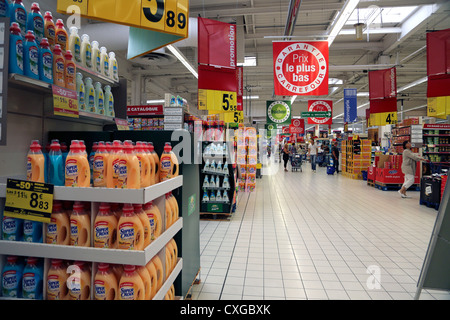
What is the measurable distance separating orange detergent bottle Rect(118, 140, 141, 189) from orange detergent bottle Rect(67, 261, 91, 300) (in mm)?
533

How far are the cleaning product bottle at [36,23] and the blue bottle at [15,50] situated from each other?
0.72 ft

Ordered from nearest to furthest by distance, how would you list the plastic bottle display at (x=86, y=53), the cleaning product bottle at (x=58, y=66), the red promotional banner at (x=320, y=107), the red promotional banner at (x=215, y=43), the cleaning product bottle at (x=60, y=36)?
the cleaning product bottle at (x=58, y=66)
the cleaning product bottle at (x=60, y=36)
the plastic bottle display at (x=86, y=53)
the red promotional banner at (x=215, y=43)
the red promotional banner at (x=320, y=107)

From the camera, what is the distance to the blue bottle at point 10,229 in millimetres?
1768

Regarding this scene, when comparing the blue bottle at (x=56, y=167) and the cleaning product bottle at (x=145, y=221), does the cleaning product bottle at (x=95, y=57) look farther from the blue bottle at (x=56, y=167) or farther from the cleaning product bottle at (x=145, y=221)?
the cleaning product bottle at (x=145, y=221)

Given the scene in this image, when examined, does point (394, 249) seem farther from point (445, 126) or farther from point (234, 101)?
point (445, 126)

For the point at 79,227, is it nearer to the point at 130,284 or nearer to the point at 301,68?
the point at 130,284

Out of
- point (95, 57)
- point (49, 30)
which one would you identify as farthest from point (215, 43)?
point (49, 30)

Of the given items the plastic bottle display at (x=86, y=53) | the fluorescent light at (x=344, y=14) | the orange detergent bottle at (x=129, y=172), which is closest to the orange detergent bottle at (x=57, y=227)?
the orange detergent bottle at (x=129, y=172)

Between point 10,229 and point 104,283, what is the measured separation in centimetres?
71

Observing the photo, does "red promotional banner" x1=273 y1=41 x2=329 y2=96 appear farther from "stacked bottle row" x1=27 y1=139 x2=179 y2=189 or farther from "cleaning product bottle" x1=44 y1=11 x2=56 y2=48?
"stacked bottle row" x1=27 y1=139 x2=179 y2=189

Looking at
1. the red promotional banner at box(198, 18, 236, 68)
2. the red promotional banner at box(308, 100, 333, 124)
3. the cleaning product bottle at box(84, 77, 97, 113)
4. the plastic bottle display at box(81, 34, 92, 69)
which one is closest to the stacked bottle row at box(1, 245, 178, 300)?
the cleaning product bottle at box(84, 77, 97, 113)

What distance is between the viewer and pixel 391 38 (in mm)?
11539
